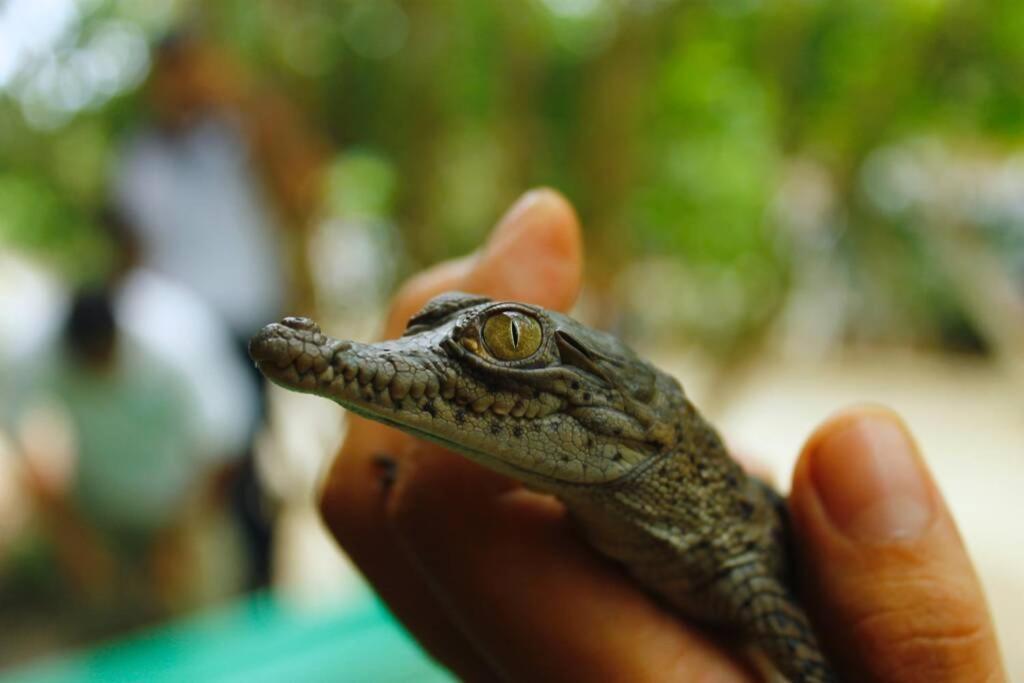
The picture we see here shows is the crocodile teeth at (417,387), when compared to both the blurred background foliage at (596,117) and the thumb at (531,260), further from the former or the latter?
the blurred background foliage at (596,117)

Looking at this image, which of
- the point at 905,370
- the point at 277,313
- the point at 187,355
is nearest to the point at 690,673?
the point at 187,355

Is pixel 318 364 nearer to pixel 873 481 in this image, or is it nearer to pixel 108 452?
pixel 873 481

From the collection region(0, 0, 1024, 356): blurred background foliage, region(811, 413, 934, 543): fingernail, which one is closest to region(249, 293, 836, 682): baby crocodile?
region(811, 413, 934, 543): fingernail

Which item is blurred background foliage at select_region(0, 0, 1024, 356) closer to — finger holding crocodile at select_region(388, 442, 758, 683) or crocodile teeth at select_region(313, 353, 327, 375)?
finger holding crocodile at select_region(388, 442, 758, 683)

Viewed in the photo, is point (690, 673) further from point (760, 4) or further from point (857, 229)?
point (857, 229)

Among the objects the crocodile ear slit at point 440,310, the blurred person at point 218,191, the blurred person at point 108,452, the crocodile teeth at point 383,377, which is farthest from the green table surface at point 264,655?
the crocodile teeth at point 383,377

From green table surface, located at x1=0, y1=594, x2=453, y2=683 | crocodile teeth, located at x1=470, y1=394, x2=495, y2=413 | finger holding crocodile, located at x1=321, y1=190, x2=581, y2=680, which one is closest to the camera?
crocodile teeth, located at x1=470, y1=394, x2=495, y2=413
